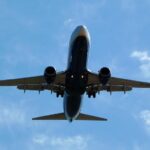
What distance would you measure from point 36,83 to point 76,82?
17.9ft

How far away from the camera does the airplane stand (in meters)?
38.4

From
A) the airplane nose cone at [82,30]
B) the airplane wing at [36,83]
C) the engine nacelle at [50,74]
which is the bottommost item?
the airplane wing at [36,83]

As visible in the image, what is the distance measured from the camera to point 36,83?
44.0 metres

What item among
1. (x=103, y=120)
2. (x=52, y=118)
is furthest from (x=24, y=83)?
(x=103, y=120)

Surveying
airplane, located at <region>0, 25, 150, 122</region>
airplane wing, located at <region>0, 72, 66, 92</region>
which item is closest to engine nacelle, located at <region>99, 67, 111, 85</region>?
airplane, located at <region>0, 25, 150, 122</region>

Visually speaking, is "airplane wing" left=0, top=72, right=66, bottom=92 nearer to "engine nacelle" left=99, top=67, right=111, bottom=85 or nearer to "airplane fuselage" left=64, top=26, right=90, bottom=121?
"airplane fuselage" left=64, top=26, right=90, bottom=121

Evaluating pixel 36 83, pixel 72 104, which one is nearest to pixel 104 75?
pixel 72 104

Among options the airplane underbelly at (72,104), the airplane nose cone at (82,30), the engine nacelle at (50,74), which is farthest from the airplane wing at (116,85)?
the airplane nose cone at (82,30)

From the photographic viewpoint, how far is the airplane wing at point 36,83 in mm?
42656

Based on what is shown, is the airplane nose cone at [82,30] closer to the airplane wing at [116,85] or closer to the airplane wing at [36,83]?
the airplane wing at [36,83]

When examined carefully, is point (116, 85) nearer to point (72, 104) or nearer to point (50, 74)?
point (72, 104)

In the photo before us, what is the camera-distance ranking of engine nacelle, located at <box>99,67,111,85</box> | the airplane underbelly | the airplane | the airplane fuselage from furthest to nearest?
the airplane underbelly
engine nacelle, located at <box>99,67,111,85</box>
the airplane
the airplane fuselage

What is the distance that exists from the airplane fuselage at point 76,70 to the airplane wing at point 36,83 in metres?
1.41

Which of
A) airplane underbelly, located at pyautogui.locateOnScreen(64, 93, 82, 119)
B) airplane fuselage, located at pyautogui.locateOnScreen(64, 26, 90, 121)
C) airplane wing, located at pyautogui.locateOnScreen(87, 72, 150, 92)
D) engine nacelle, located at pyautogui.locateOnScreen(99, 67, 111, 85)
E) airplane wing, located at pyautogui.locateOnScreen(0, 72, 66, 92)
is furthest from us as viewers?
airplane wing, located at pyautogui.locateOnScreen(87, 72, 150, 92)
